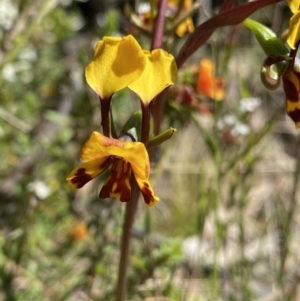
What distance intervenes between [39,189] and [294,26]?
970 mm

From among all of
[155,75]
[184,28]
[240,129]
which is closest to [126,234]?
[155,75]

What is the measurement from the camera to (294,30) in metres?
0.77

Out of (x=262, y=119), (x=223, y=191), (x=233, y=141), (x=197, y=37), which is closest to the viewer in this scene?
(x=197, y=37)

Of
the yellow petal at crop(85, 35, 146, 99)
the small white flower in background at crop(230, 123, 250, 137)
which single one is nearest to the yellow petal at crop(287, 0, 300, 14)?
the yellow petal at crop(85, 35, 146, 99)

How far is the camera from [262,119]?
137 inches

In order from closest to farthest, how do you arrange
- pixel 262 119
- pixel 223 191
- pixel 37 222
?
pixel 37 222, pixel 223 191, pixel 262 119

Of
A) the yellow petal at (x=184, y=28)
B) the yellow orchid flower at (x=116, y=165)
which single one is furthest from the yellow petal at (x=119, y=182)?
the yellow petal at (x=184, y=28)

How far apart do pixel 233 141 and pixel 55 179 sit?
0.58 metres

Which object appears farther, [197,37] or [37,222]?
[37,222]

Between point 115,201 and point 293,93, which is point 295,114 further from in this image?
point 115,201

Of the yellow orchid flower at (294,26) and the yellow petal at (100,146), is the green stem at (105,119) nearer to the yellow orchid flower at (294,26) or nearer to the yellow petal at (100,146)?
the yellow petal at (100,146)

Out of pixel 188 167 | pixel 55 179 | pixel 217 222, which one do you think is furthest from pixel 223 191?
pixel 217 222

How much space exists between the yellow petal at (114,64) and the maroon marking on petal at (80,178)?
11 cm

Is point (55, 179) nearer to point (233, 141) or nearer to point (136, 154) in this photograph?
point (233, 141)
